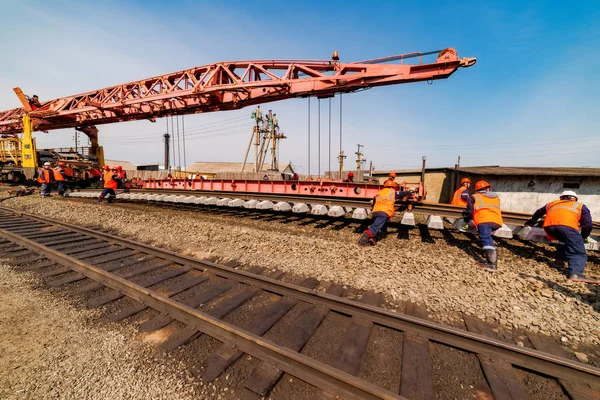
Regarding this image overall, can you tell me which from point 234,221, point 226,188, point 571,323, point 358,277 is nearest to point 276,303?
point 358,277

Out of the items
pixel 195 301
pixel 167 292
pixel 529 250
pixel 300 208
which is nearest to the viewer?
pixel 195 301

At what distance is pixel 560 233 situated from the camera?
13.5ft

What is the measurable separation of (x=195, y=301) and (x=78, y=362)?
3.81 ft

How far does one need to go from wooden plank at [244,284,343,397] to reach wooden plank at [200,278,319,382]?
9.4 inches

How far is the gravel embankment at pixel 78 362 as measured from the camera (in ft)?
6.21

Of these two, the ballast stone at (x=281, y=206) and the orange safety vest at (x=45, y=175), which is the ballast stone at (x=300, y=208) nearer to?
the ballast stone at (x=281, y=206)

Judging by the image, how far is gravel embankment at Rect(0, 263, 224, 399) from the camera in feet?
6.21

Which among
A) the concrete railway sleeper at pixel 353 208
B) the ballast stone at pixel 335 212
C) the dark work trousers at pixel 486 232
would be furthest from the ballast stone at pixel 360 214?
the dark work trousers at pixel 486 232

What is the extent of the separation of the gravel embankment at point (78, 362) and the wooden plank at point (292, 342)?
13.3 inches

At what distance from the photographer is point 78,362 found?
2.16 m

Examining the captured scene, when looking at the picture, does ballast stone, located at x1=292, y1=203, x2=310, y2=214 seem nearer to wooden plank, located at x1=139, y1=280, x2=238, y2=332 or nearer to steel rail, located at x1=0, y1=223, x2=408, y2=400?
wooden plank, located at x1=139, y1=280, x2=238, y2=332

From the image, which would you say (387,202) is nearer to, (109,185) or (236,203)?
(236,203)

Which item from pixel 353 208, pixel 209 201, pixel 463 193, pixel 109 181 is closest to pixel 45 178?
pixel 109 181

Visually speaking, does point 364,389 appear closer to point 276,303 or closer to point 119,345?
point 276,303
